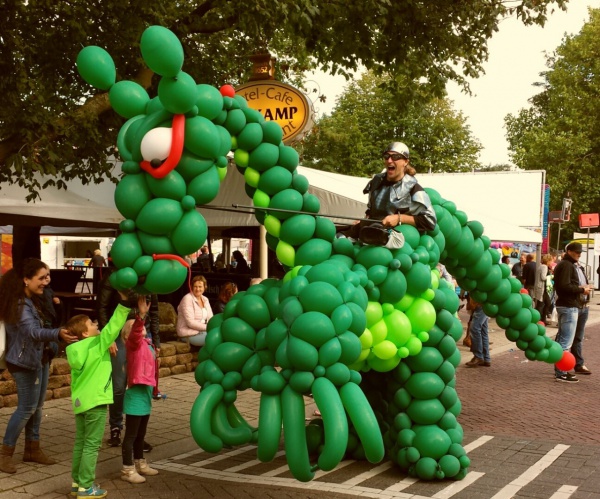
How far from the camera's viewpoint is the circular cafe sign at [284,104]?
871cm

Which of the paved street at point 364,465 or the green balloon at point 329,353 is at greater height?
the green balloon at point 329,353

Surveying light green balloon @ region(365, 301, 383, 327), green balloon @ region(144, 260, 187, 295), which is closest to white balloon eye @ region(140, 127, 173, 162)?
green balloon @ region(144, 260, 187, 295)

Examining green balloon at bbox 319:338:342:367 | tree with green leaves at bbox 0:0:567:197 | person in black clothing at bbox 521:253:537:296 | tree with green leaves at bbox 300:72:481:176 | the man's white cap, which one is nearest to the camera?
green balloon at bbox 319:338:342:367

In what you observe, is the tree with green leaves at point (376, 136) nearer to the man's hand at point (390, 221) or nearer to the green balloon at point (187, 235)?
the man's hand at point (390, 221)

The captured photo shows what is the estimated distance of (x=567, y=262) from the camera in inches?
405

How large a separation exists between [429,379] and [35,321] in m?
3.07

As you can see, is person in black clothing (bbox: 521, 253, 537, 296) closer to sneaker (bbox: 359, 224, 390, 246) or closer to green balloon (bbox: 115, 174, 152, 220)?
sneaker (bbox: 359, 224, 390, 246)

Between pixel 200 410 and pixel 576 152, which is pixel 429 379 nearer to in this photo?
pixel 200 410

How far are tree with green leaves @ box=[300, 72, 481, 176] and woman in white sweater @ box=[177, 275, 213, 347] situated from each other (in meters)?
25.1

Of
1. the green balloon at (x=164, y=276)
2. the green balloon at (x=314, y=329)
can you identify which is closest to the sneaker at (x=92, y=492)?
the green balloon at (x=164, y=276)

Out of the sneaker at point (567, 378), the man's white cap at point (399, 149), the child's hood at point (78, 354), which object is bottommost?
the sneaker at point (567, 378)

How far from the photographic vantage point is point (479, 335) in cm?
1161

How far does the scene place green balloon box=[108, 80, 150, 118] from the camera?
165 inches

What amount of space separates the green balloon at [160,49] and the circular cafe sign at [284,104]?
4854 millimetres
